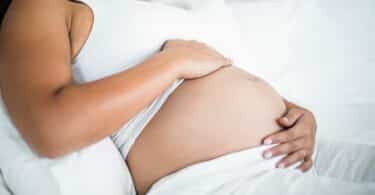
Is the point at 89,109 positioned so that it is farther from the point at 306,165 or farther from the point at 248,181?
the point at 306,165

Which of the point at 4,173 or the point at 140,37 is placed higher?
the point at 140,37

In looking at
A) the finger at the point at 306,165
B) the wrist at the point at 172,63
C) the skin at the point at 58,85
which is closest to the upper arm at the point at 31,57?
the skin at the point at 58,85

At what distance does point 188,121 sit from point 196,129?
24 mm

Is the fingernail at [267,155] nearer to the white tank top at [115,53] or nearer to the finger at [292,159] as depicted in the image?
the finger at [292,159]

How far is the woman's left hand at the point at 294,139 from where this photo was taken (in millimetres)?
854

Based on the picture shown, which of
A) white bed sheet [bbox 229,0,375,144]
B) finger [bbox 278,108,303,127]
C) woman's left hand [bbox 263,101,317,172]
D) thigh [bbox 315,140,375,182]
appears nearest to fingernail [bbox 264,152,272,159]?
woman's left hand [bbox 263,101,317,172]

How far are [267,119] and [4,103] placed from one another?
57cm

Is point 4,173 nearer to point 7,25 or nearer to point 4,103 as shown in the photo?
point 4,103

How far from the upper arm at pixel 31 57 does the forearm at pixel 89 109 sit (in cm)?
3

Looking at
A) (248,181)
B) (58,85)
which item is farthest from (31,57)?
(248,181)

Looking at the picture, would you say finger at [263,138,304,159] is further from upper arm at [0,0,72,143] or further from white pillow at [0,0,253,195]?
upper arm at [0,0,72,143]

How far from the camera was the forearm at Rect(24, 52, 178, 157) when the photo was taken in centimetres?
67

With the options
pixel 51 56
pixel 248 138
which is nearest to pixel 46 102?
pixel 51 56

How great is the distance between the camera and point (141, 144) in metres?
0.83
